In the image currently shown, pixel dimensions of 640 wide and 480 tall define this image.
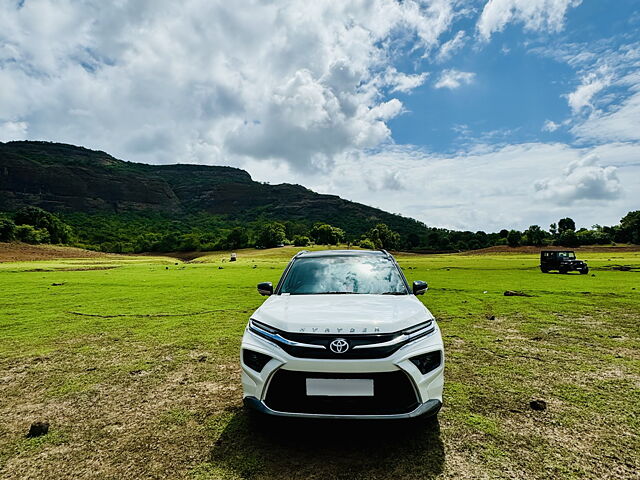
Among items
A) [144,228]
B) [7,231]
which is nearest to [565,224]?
[144,228]

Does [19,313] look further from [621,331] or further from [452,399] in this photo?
[621,331]

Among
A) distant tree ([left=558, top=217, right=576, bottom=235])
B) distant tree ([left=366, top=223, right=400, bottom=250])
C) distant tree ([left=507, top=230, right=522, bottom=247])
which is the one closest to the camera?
distant tree ([left=507, top=230, right=522, bottom=247])

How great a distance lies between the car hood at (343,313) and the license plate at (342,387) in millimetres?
422

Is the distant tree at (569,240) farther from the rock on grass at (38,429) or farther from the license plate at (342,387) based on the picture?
the rock on grass at (38,429)

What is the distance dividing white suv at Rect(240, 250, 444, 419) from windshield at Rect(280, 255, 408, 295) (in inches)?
39.8

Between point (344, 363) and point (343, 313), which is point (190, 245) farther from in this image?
point (344, 363)

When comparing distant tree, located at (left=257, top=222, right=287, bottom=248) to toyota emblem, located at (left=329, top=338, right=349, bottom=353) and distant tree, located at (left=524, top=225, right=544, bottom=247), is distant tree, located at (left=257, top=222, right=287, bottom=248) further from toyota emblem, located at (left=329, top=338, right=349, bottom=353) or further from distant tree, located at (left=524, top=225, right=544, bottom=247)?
toyota emblem, located at (left=329, top=338, right=349, bottom=353)

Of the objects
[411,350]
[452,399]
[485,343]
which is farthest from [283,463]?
[485,343]

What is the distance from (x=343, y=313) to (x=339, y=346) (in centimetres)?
49

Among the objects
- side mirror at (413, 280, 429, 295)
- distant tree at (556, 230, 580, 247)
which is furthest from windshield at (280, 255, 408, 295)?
distant tree at (556, 230, 580, 247)

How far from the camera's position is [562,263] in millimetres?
28000

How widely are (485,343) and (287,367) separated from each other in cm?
528

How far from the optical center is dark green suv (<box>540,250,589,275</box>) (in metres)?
27.1

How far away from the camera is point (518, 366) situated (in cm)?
555
